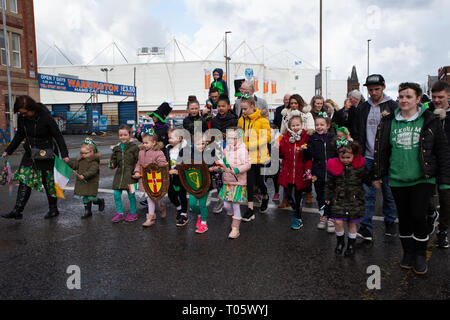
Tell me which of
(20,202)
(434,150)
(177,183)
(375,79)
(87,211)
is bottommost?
(87,211)

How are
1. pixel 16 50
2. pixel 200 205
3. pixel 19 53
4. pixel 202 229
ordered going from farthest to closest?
1. pixel 19 53
2. pixel 16 50
3. pixel 200 205
4. pixel 202 229

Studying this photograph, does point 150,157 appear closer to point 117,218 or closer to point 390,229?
point 117,218

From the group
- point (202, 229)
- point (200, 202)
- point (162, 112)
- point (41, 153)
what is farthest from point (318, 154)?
point (41, 153)

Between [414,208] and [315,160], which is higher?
[315,160]

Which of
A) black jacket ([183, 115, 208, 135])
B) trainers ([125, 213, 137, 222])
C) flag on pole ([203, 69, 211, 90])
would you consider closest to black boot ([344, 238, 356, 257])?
black jacket ([183, 115, 208, 135])

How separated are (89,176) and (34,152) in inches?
37.3

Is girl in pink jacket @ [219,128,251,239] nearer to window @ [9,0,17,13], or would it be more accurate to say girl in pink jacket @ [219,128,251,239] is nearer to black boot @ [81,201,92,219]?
black boot @ [81,201,92,219]

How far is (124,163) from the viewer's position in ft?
19.4

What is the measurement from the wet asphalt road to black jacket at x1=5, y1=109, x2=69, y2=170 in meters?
0.99

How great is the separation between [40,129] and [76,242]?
7.25ft

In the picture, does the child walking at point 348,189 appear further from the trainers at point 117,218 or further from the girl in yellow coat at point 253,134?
the trainers at point 117,218

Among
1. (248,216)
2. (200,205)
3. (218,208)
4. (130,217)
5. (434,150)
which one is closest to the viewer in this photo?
(434,150)

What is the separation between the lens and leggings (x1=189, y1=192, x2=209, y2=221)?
5.24 meters
